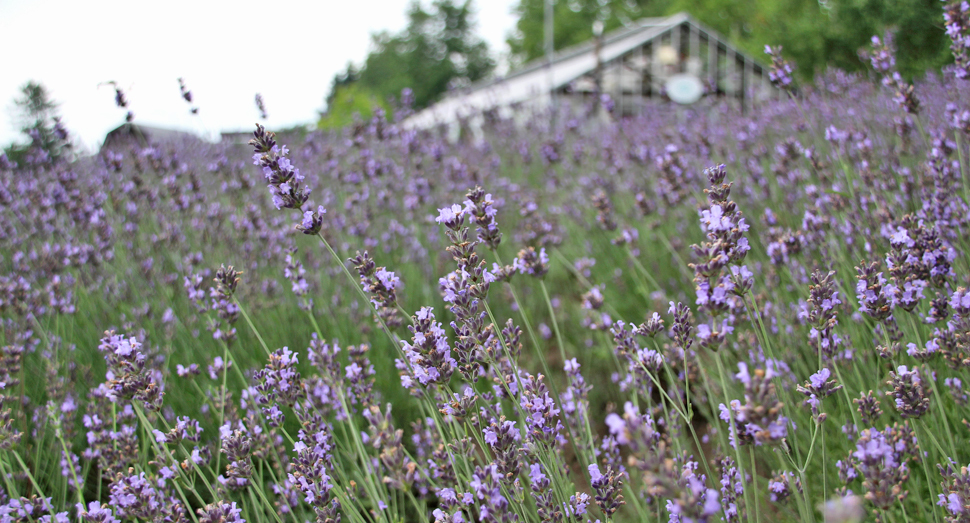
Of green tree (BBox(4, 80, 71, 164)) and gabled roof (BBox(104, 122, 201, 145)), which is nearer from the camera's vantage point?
green tree (BBox(4, 80, 71, 164))

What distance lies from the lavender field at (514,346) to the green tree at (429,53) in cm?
3686

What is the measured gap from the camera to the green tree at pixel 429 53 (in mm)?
39975

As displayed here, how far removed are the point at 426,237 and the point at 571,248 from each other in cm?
122

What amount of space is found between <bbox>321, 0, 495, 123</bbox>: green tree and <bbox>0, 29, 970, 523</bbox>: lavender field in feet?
121

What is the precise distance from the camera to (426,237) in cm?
430

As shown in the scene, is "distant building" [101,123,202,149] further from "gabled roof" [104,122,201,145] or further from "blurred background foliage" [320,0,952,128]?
"blurred background foliage" [320,0,952,128]

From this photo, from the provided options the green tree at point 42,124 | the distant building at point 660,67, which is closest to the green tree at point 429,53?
the distant building at point 660,67

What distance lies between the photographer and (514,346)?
1461 millimetres

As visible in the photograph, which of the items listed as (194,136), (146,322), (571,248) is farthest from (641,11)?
(146,322)

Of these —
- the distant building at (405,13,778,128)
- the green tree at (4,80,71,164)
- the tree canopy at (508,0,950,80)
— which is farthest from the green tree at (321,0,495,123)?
the green tree at (4,80,71,164)

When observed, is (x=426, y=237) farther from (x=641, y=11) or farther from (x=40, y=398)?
(x=641, y=11)

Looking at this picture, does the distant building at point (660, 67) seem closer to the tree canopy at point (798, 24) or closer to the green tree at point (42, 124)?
the tree canopy at point (798, 24)

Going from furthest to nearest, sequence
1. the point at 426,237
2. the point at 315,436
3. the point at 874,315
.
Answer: the point at 426,237, the point at 315,436, the point at 874,315

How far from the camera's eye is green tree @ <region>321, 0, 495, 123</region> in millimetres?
39975
